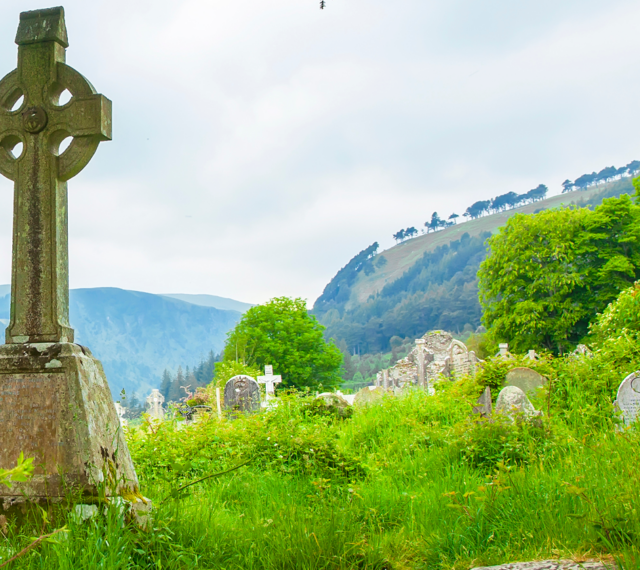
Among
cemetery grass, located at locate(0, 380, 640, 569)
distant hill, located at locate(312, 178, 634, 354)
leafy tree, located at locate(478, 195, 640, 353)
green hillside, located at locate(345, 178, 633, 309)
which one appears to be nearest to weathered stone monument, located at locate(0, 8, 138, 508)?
cemetery grass, located at locate(0, 380, 640, 569)

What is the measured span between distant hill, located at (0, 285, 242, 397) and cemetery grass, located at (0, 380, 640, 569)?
122007 mm

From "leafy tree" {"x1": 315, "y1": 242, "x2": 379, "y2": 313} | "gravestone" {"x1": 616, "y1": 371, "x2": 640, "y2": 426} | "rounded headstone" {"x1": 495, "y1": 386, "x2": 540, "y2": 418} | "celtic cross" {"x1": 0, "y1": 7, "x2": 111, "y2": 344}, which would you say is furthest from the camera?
"leafy tree" {"x1": 315, "y1": 242, "x2": 379, "y2": 313}

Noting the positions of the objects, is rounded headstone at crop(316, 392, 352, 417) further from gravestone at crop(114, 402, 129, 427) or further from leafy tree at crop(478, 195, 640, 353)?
leafy tree at crop(478, 195, 640, 353)

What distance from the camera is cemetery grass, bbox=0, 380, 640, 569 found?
348 cm

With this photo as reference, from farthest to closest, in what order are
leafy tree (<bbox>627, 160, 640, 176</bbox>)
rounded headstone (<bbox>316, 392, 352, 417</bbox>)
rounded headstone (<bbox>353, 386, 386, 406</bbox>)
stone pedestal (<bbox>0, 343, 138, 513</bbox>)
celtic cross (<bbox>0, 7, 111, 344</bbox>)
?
leafy tree (<bbox>627, 160, 640, 176</bbox>) < rounded headstone (<bbox>353, 386, 386, 406</bbox>) < rounded headstone (<bbox>316, 392, 352, 417</bbox>) < celtic cross (<bbox>0, 7, 111, 344</bbox>) < stone pedestal (<bbox>0, 343, 138, 513</bbox>)

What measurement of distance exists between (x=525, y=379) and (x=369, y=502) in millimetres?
5844

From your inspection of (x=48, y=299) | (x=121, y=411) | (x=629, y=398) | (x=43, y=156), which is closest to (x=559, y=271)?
(x=629, y=398)

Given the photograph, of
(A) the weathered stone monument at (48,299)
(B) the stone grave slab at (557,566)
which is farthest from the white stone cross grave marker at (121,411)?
(B) the stone grave slab at (557,566)

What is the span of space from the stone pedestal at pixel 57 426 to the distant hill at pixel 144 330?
124 meters

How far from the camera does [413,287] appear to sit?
114 metres

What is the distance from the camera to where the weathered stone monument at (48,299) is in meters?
3.93

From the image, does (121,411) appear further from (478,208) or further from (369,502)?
(478,208)

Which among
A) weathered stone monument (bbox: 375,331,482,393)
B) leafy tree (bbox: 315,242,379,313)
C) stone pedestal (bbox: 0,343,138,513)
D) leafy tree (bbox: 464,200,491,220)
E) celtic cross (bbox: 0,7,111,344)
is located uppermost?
leafy tree (bbox: 464,200,491,220)

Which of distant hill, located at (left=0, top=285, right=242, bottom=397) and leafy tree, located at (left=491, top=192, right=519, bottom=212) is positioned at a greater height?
leafy tree, located at (left=491, top=192, right=519, bottom=212)
